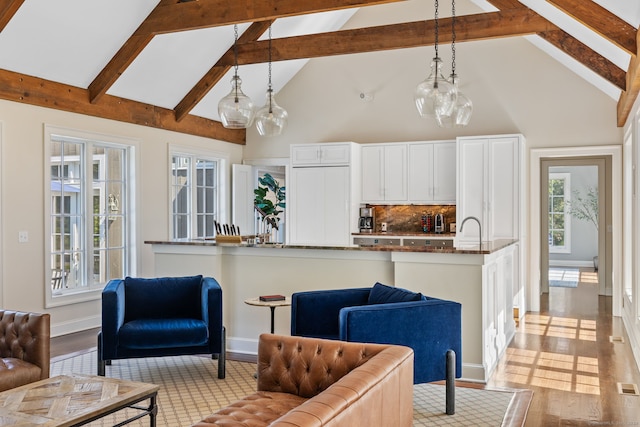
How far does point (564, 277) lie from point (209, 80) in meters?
7.63

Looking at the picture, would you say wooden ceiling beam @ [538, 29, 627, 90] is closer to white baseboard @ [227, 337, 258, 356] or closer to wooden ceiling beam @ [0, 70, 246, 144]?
white baseboard @ [227, 337, 258, 356]

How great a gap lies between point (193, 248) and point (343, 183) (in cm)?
353

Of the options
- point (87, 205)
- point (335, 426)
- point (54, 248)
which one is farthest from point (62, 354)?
point (335, 426)

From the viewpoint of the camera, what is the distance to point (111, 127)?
7.17 metres

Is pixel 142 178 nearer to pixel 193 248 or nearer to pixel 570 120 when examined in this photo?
pixel 193 248

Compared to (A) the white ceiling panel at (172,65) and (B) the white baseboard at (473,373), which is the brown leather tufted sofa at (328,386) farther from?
(A) the white ceiling panel at (172,65)

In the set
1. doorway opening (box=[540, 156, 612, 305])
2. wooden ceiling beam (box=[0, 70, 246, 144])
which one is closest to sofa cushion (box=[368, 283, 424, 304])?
wooden ceiling beam (box=[0, 70, 246, 144])

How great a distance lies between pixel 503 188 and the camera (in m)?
7.80

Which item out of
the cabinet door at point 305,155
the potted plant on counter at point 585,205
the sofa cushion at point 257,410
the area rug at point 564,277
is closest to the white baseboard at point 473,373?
the sofa cushion at point 257,410

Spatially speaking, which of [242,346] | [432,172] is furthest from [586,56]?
[242,346]

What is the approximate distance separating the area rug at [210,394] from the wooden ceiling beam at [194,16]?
10.3 feet

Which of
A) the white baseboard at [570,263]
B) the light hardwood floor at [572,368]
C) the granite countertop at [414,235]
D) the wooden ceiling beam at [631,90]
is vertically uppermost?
the wooden ceiling beam at [631,90]

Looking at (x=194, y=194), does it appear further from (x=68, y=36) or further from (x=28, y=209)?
(x=68, y=36)

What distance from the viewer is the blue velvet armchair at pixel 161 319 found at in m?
4.43
